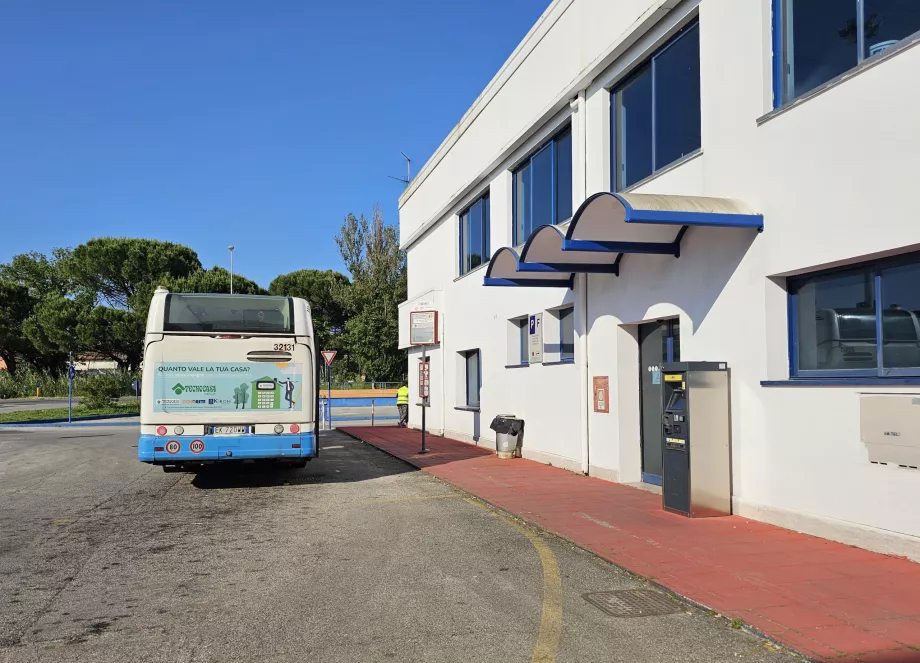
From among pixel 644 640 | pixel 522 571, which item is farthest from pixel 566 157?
pixel 644 640

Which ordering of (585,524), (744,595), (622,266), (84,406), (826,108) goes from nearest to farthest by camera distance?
(744,595), (826,108), (585,524), (622,266), (84,406)

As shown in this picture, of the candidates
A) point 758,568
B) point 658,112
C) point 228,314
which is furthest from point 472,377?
point 758,568

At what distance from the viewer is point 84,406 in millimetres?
38156

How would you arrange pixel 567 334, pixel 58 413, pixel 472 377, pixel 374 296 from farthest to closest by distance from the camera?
pixel 374 296, pixel 58 413, pixel 472 377, pixel 567 334

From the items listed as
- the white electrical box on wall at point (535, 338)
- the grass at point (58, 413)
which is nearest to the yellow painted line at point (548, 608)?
the white electrical box on wall at point (535, 338)

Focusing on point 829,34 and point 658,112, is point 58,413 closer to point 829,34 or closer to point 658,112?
point 658,112

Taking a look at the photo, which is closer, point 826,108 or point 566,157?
point 826,108

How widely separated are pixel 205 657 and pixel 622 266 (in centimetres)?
867

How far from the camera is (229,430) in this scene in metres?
11.2

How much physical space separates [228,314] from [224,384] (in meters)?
1.12

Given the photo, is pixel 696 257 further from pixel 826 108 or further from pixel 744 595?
pixel 744 595

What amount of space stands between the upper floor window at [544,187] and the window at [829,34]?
5401 mm

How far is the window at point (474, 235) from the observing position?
18.5 m

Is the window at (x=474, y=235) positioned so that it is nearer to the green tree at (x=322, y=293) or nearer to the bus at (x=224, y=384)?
the bus at (x=224, y=384)
